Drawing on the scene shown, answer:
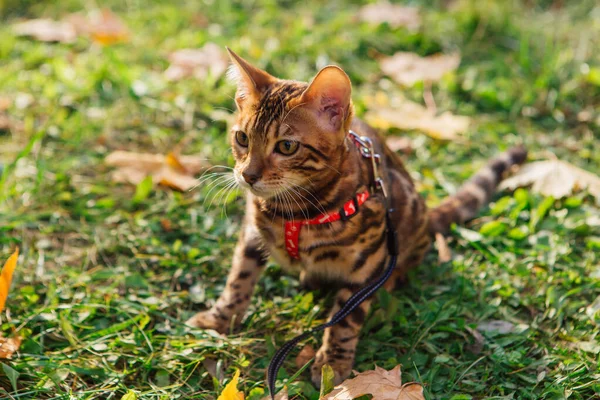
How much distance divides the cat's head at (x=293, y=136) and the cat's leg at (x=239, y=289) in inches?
14.2

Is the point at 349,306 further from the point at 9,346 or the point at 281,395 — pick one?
the point at 9,346

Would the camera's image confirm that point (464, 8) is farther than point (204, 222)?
Yes

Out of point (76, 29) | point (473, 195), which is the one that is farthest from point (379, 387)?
point (76, 29)

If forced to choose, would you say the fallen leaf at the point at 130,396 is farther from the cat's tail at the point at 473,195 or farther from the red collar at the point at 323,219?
the cat's tail at the point at 473,195

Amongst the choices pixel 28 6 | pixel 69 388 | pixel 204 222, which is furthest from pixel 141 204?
pixel 28 6

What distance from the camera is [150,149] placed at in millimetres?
3582

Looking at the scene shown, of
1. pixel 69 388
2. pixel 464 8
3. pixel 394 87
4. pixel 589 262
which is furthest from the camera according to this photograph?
pixel 464 8

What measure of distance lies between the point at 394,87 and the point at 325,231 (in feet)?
7.33

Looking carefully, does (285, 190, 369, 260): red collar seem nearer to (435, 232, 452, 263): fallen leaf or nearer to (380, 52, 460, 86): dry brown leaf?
(435, 232, 452, 263): fallen leaf

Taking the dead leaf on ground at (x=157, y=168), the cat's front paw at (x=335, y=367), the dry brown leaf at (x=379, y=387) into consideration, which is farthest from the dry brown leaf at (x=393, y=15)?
the dry brown leaf at (x=379, y=387)

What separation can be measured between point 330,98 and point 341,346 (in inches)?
35.2

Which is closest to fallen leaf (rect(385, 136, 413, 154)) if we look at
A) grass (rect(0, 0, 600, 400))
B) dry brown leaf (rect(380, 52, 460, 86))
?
grass (rect(0, 0, 600, 400))

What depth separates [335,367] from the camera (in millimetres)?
2254

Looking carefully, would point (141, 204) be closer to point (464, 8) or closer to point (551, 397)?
point (551, 397)
